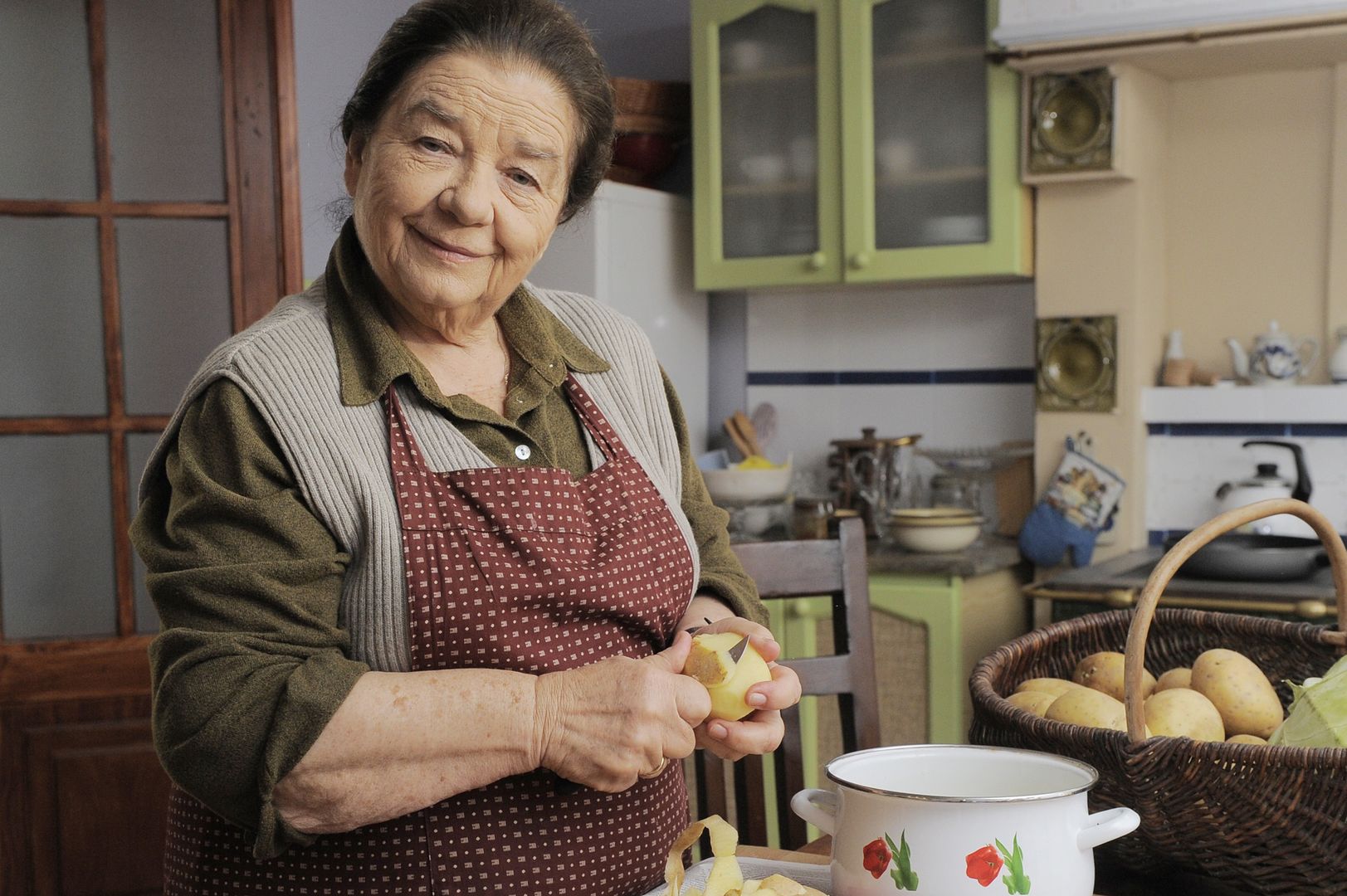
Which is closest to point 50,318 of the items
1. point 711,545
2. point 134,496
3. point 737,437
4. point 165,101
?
point 134,496

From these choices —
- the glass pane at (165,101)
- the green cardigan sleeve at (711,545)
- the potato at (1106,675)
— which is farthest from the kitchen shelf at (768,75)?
the potato at (1106,675)

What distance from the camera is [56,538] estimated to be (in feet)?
8.68

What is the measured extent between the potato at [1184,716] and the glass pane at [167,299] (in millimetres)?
2107

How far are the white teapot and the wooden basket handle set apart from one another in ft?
5.73

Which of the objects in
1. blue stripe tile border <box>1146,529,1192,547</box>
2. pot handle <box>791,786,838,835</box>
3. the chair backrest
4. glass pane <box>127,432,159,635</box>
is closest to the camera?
pot handle <box>791,786,838,835</box>

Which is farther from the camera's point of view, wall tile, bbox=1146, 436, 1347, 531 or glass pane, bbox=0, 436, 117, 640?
wall tile, bbox=1146, 436, 1347, 531

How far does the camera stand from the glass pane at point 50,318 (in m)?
2.58

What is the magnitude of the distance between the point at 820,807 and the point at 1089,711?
33 centimetres

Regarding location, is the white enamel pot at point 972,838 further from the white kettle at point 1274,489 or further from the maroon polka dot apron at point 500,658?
the white kettle at point 1274,489

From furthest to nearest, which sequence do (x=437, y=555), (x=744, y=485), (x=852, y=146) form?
(x=744, y=485) → (x=852, y=146) → (x=437, y=555)

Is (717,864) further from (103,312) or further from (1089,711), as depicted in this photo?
(103,312)

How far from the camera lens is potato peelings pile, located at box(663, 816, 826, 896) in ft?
2.87

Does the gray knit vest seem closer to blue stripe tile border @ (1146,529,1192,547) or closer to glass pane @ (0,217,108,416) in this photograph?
A: glass pane @ (0,217,108,416)

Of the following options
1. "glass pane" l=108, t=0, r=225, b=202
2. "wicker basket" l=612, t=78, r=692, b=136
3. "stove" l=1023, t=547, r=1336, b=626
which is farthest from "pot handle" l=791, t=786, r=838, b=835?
"wicker basket" l=612, t=78, r=692, b=136
